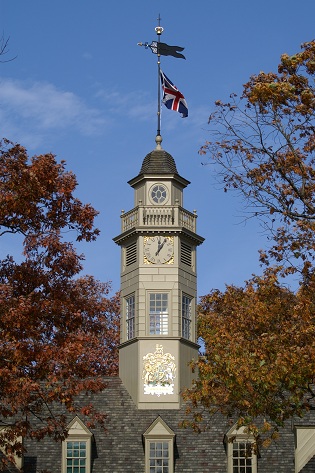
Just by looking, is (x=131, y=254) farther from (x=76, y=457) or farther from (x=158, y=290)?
(x=76, y=457)

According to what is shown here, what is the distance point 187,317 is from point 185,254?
273 centimetres

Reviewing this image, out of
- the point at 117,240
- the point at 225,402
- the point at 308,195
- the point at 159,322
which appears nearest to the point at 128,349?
the point at 159,322

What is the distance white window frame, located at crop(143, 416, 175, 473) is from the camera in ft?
135

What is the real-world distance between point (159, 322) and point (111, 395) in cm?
360

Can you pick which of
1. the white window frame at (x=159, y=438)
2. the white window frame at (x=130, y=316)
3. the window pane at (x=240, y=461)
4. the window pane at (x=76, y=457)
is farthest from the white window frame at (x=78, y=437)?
the window pane at (x=240, y=461)

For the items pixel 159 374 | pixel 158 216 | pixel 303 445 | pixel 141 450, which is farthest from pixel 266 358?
pixel 158 216

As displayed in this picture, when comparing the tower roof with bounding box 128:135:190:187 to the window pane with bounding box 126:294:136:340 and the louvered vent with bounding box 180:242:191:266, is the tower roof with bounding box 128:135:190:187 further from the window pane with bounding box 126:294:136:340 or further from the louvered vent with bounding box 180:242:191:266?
the window pane with bounding box 126:294:136:340

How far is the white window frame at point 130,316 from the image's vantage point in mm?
44500

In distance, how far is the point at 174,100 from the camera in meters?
46.0

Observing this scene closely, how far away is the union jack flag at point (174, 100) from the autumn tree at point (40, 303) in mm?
21333

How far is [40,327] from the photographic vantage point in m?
24.4

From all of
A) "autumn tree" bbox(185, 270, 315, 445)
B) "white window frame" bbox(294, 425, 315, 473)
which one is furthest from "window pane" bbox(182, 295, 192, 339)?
"autumn tree" bbox(185, 270, 315, 445)

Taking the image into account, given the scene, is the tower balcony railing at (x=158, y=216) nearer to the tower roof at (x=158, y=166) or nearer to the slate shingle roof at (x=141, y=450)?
the tower roof at (x=158, y=166)

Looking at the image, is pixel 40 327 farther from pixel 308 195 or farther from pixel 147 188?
pixel 147 188
